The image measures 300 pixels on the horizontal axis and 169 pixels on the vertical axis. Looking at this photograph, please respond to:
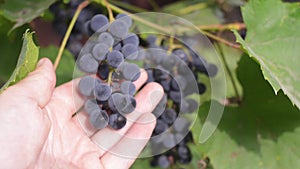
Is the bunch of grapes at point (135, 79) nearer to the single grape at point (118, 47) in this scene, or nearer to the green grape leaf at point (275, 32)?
the single grape at point (118, 47)

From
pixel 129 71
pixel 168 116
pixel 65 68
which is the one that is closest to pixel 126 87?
pixel 129 71

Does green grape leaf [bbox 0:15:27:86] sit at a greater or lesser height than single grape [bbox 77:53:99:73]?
lesser

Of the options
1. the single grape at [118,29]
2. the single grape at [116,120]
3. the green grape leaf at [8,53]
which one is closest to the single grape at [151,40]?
the single grape at [118,29]

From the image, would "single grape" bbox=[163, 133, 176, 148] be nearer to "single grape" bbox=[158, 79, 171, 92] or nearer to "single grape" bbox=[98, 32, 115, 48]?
"single grape" bbox=[158, 79, 171, 92]

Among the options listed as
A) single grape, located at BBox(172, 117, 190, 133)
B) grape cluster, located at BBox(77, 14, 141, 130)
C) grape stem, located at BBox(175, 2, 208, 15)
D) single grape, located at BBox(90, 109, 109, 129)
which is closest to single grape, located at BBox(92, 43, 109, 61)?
grape cluster, located at BBox(77, 14, 141, 130)

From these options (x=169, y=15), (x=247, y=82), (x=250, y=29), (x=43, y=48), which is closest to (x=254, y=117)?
(x=247, y=82)

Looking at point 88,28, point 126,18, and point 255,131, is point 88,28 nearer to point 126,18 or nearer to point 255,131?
point 126,18

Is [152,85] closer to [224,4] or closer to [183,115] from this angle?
[183,115]
